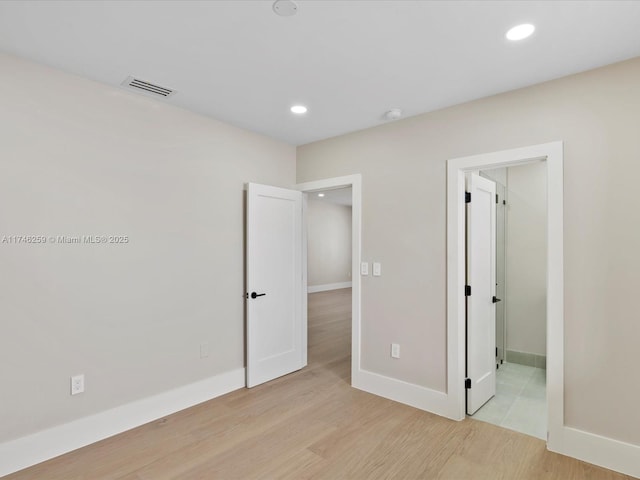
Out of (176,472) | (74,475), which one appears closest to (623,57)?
(176,472)

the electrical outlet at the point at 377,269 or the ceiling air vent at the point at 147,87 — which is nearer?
the ceiling air vent at the point at 147,87

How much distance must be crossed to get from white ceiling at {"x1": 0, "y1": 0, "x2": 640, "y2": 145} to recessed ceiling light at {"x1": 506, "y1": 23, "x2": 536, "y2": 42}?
39mm

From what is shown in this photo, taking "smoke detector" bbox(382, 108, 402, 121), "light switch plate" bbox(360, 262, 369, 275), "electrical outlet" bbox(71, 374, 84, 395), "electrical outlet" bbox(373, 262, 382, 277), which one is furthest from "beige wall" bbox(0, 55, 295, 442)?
"smoke detector" bbox(382, 108, 402, 121)

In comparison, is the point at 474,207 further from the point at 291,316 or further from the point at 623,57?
the point at 291,316

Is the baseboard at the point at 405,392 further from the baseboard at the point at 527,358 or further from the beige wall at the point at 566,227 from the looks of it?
the baseboard at the point at 527,358

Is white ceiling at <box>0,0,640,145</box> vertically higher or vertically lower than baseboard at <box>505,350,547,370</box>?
higher

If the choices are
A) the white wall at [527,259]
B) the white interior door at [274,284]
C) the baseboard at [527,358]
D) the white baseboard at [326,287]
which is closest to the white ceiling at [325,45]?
the white interior door at [274,284]

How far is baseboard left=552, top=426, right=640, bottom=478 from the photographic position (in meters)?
2.19

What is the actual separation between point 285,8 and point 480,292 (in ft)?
8.82

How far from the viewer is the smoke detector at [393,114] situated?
10.1 ft

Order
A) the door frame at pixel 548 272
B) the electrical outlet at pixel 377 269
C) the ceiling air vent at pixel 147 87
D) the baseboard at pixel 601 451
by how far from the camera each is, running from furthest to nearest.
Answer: the electrical outlet at pixel 377 269, the ceiling air vent at pixel 147 87, the door frame at pixel 548 272, the baseboard at pixel 601 451

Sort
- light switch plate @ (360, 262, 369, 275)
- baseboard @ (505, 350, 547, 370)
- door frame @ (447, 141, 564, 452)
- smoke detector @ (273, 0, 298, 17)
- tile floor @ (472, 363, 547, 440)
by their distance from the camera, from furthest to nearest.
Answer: baseboard @ (505, 350, 547, 370) → light switch plate @ (360, 262, 369, 275) → tile floor @ (472, 363, 547, 440) → door frame @ (447, 141, 564, 452) → smoke detector @ (273, 0, 298, 17)

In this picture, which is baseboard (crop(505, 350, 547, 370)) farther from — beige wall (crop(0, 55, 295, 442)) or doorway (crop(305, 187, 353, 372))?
beige wall (crop(0, 55, 295, 442))

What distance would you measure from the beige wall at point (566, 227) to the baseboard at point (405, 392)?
0.07 meters
